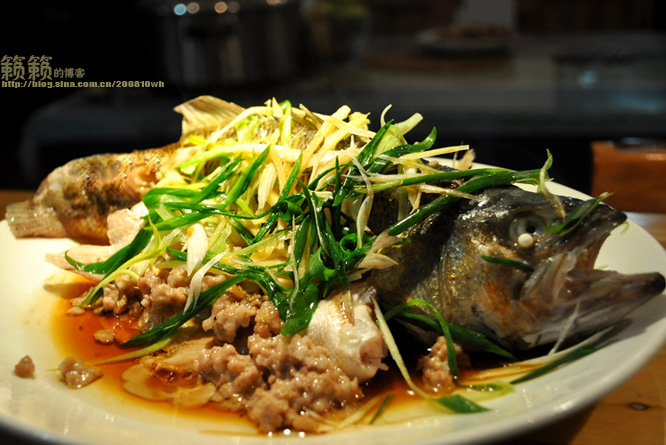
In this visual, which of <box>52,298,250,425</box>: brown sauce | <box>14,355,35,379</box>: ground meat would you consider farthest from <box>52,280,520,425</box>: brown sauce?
<box>14,355,35,379</box>: ground meat

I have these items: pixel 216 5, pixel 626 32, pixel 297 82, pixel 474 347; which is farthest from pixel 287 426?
pixel 626 32

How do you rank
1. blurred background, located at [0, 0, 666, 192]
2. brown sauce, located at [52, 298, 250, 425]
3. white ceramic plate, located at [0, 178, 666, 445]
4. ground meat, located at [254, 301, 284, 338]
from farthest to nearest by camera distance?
blurred background, located at [0, 0, 666, 192]
ground meat, located at [254, 301, 284, 338]
brown sauce, located at [52, 298, 250, 425]
white ceramic plate, located at [0, 178, 666, 445]

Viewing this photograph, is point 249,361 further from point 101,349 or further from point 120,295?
point 120,295

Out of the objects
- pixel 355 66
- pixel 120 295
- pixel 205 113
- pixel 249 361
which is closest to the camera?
pixel 249 361

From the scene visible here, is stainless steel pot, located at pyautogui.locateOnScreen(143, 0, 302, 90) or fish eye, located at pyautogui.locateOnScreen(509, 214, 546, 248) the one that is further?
stainless steel pot, located at pyautogui.locateOnScreen(143, 0, 302, 90)

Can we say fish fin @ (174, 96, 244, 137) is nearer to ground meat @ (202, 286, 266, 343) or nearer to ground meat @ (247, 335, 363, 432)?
ground meat @ (202, 286, 266, 343)

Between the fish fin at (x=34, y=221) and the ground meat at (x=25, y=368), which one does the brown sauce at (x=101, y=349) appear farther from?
the fish fin at (x=34, y=221)

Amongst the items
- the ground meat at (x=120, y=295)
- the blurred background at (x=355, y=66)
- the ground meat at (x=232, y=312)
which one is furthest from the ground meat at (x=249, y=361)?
the blurred background at (x=355, y=66)

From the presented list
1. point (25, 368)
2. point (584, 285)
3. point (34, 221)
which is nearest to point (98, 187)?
point (34, 221)
